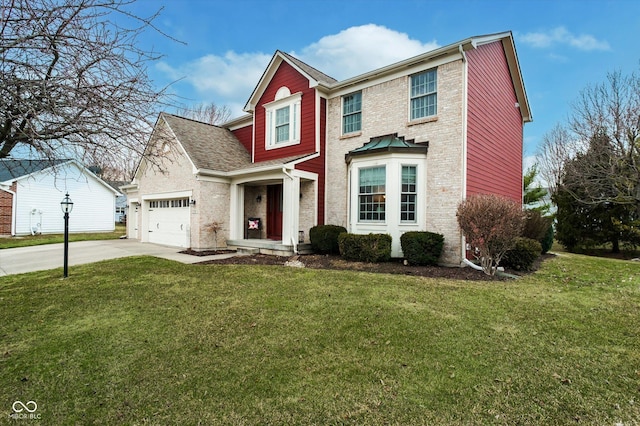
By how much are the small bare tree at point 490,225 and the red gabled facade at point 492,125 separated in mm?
1899

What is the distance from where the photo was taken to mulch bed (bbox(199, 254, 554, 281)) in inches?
310

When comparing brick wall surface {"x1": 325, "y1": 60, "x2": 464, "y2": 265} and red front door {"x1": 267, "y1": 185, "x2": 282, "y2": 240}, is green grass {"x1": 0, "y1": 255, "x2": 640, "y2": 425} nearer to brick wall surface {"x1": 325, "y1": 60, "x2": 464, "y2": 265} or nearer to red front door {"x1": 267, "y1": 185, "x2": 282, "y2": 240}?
brick wall surface {"x1": 325, "y1": 60, "x2": 464, "y2": 265}

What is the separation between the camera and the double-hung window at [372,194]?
33.1 ft

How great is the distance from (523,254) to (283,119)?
1026 cm

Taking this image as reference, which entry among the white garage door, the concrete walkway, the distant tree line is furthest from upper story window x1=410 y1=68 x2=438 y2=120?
the distant tree line

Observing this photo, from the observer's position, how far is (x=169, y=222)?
14484mm

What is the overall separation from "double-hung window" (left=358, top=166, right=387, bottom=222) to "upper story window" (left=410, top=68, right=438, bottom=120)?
2.21m

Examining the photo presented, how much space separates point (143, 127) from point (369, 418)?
11.8 feet

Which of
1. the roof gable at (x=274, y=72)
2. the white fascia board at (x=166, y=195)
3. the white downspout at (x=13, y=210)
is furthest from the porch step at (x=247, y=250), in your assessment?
the white downspout at (x=13, y=210)

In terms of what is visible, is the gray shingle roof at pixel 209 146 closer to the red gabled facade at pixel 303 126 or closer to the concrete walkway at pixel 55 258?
the red gabled facade at pixel 303 126

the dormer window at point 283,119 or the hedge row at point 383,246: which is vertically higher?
the dormer window at point 283,119

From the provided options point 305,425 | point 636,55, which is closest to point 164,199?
point 305,425

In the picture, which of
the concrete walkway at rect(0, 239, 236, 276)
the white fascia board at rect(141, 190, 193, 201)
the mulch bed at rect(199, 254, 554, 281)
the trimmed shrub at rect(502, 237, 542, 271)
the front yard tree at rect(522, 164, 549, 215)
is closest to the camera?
the mulch bed at rect(199, 254, 554, 281)

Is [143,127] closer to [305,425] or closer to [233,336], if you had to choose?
[233,336]
